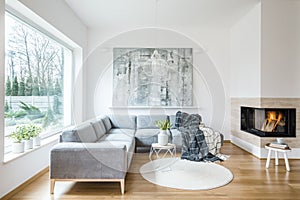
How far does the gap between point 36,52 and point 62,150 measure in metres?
1.97

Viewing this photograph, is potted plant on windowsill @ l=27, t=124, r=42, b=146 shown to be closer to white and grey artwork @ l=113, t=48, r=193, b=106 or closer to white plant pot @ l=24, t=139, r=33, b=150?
white plant pot @ l=24, t=139, r=33, b=150

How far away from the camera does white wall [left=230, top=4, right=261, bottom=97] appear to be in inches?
174

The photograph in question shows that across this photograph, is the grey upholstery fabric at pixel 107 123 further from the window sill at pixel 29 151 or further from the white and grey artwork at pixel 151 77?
the window sill at pixel 29 151

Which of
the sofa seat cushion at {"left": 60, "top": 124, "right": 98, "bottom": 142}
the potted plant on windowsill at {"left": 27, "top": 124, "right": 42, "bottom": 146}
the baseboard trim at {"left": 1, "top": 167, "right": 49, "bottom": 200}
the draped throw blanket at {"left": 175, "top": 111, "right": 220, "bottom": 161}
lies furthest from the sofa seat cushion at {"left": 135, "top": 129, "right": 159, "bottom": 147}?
the potted plant on windowsill at {"left": 27, "top": 124, "right": 42, "bottom": 146}

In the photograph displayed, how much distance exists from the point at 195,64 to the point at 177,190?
369 centimetres

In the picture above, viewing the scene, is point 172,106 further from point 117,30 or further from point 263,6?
point 263,6

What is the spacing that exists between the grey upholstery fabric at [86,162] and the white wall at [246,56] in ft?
9.78

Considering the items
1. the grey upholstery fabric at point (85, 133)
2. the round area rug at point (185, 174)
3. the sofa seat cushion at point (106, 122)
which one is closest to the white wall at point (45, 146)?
the grey upholstery fabric at point (85, 133)

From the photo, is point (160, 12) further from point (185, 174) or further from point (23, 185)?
point (23, 185)

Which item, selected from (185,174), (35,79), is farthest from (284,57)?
(35,79)

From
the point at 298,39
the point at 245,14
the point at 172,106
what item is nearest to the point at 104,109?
the point at 172,106

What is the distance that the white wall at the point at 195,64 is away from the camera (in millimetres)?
5848

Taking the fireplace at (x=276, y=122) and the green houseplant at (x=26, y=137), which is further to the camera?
the fireplace at (x=276, y=122)

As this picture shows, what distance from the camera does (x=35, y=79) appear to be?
151 inches
